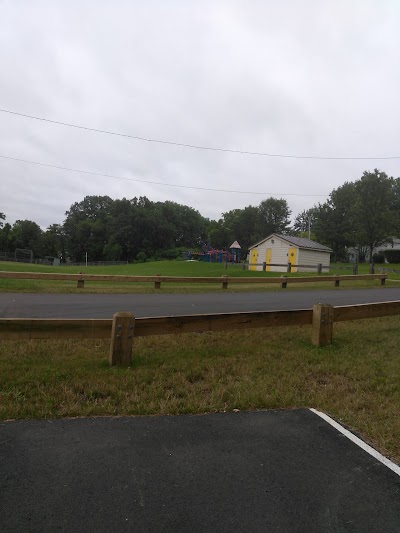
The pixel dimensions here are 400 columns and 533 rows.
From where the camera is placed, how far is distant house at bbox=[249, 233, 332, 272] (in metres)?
38.6

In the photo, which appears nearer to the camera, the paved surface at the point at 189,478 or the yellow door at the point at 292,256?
the paved surface at the point at 189,478

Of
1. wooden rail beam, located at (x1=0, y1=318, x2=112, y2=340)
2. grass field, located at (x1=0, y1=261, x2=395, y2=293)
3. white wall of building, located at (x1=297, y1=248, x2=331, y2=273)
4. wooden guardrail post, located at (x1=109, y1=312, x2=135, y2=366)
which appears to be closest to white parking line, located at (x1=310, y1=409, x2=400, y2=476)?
wooden guardrail post, located at (x1=109, y1=312, x2=135, y2=366)

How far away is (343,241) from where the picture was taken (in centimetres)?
6103

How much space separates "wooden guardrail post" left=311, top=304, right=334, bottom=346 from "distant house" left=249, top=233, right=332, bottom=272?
31.0 metres

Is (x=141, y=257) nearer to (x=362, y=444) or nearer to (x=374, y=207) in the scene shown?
(x=374, y=207)

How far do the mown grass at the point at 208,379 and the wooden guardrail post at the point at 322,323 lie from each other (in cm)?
18

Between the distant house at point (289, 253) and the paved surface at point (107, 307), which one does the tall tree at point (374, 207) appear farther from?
the paved surface at point (107, 307)

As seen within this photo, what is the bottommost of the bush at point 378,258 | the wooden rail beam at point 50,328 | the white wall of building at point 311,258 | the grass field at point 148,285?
the grass field at point 148,285

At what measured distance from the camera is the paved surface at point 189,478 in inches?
86.0

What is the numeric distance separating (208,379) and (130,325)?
1.15m

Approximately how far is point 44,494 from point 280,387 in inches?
107

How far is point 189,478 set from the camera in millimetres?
2580

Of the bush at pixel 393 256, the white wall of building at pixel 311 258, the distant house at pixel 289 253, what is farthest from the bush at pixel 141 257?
the white wall of building at pixel 311 258

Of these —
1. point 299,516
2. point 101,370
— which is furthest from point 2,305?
point 299,516
